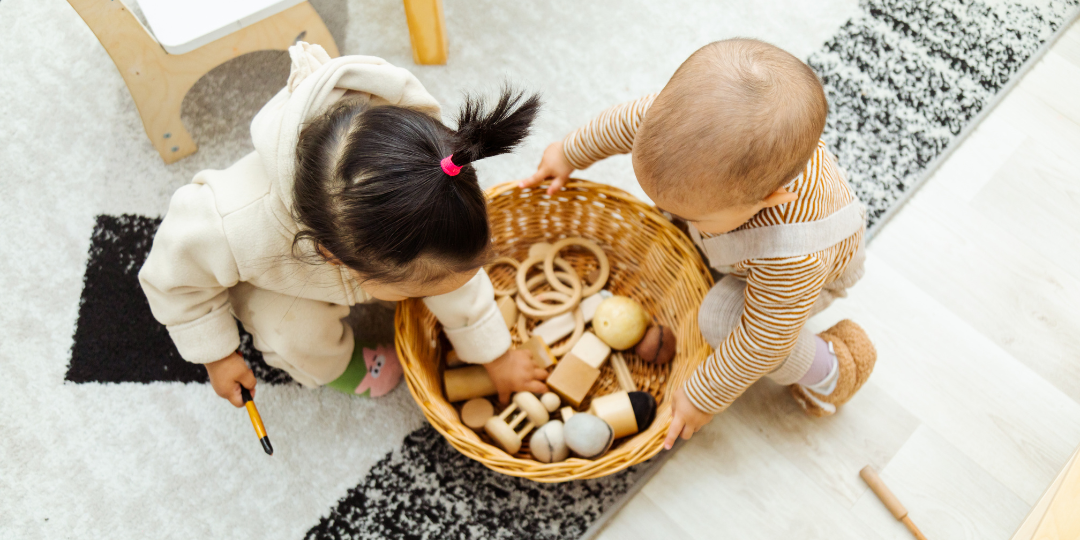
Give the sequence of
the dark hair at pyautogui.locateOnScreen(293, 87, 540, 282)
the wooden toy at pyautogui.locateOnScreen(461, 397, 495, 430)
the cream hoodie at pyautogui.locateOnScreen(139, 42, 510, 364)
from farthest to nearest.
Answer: the wooden toy at pyautogui.locateOnScreen(461, 397, 495, 430) < the cream hoodie at pyautogui.locateOnScreen(139, 42, 510, 364) < the dark hair at pyautogui.locateOnScreen(293, 87, 540, 282)

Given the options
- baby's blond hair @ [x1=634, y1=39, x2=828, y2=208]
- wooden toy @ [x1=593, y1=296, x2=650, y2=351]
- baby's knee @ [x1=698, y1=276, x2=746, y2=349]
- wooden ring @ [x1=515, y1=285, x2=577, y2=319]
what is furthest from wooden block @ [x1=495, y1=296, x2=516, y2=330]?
baby's blond hair @ [x1=634, y1=39, x2=828, y2=208]

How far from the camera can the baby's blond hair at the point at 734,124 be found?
1.83 feet

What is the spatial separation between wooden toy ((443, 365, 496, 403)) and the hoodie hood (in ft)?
1.01

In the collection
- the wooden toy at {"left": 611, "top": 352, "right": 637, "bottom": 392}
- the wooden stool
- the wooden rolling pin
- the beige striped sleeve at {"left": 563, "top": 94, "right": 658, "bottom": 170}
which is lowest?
the wooden rolling pin

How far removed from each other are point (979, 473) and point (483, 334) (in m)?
0.69

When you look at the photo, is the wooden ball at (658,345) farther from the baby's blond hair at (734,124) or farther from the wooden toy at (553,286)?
the baby's blond hair at (734,124)

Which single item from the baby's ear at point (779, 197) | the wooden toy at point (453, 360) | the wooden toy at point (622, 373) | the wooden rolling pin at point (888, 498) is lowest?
the wooden rolling pin at point (888, 498)

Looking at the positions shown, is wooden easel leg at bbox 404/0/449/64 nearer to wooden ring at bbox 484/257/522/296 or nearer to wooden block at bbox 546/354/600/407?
wooden ring at bbox 484/257/522/296

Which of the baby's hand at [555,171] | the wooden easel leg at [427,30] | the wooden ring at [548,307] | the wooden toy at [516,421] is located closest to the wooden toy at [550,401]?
the wooden toy at [516,421]

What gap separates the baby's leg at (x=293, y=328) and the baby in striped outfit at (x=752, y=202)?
304 millimetres

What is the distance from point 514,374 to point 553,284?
142 mm

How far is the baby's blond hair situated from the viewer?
1.83ft

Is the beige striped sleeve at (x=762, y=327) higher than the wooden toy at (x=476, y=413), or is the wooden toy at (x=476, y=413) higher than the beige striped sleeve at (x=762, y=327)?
the beige striped sleeve at (x=762, y=327)

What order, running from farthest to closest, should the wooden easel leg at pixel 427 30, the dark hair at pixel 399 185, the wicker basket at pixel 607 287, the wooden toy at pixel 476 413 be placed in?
the wooden easel leg at pixel 427 30 < the wooden toy at pixel 476 413 < the wicker basket at pixel 607 287 < the dark hair at pixel 399 185
